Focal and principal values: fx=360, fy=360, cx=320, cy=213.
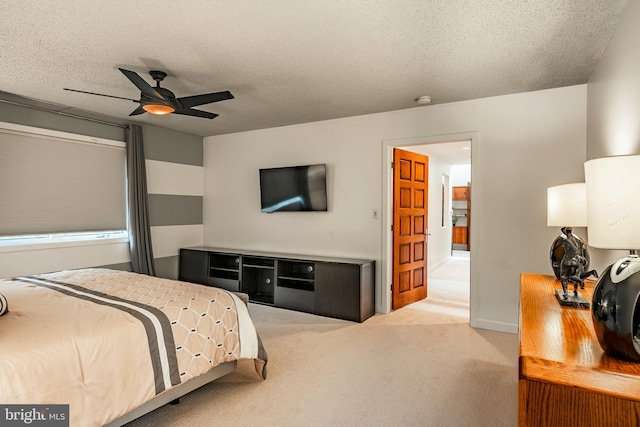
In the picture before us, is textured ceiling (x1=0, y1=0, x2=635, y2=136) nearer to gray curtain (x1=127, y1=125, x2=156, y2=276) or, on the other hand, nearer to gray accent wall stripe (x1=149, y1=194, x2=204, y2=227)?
gray curtain (x1=127, y1=125, x2=156, y2=276)

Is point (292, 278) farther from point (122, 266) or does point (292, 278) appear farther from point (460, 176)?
point (460, 176)

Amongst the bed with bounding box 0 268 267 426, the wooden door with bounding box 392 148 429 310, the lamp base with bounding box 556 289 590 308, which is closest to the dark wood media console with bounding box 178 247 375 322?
the wooden door with bounding box 392 148 429 310

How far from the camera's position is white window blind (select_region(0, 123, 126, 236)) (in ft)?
12.6

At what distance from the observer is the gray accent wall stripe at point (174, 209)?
525 centimetres

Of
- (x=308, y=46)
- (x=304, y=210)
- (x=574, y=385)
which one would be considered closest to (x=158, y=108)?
(x=308, y=46)

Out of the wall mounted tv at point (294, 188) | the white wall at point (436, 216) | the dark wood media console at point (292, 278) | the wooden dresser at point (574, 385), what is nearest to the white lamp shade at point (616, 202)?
the wooden dresser at point (574, 385)

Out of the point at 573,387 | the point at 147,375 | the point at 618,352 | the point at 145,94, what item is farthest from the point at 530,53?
the point at 147,375

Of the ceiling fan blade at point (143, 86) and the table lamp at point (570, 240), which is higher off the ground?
the ceiling fan blade at point (143, 86)

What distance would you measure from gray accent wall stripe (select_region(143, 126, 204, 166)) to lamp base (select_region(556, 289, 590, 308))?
5098 mm

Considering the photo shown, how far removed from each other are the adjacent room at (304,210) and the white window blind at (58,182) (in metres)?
0.02

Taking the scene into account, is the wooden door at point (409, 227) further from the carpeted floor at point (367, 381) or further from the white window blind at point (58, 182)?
the white window blind at point (58, 182)

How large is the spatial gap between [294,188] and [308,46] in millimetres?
2542

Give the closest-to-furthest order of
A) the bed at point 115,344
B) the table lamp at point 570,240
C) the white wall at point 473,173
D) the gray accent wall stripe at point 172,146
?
the bed at point 115,344
the table lamp at point 570,240
the white wall at point 473,173
the gray accent wall stripe at point 172,146

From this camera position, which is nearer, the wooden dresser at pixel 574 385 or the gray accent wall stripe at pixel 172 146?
the wooden dresser at pixel 574 385
